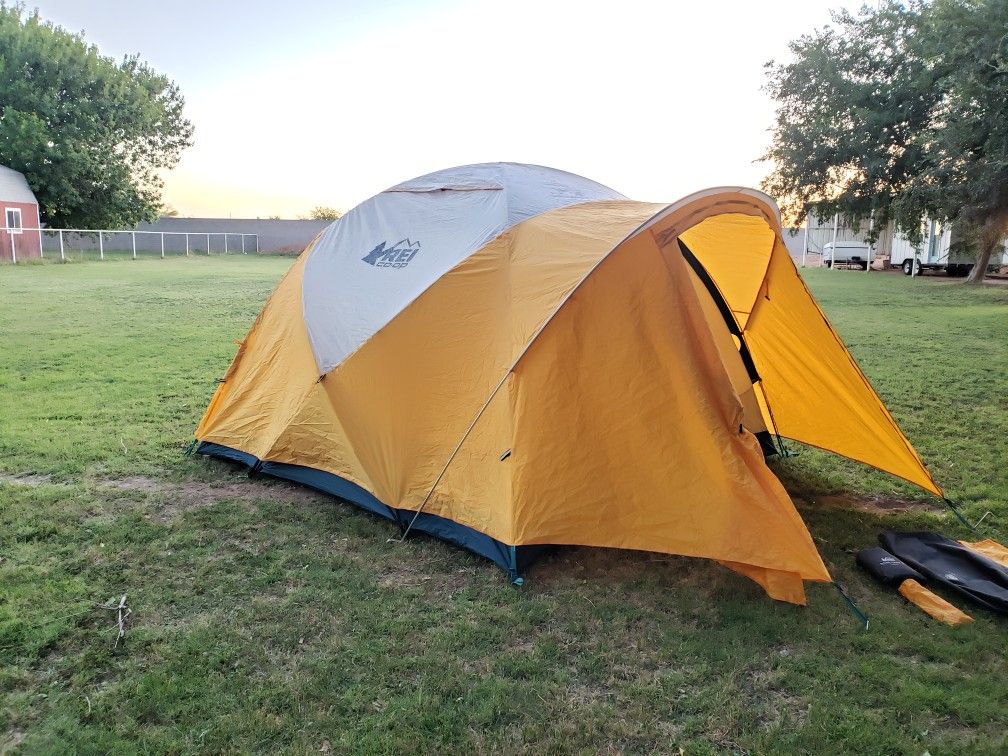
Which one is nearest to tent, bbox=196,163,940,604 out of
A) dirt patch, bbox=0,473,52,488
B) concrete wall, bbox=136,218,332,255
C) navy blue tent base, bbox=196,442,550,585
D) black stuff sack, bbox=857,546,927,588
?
navy blue tent base, bbox=196,442,550,585

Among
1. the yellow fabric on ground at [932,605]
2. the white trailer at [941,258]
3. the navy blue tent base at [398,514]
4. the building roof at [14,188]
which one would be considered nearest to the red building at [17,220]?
the building roof at [14,188]

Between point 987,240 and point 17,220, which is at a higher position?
point 17,220

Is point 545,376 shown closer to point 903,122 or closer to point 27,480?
point 27,480

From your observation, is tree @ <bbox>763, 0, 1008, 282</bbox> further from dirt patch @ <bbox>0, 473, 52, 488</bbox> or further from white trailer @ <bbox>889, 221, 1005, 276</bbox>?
dirt patch @ <bbox>0, 473, 52, 488</bbox>

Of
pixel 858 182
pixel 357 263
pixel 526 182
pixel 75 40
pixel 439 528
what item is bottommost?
pixel 439 528

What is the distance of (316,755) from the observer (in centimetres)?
248

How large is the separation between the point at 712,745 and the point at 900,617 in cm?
139

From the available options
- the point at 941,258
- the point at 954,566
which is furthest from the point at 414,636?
the point at 941,258

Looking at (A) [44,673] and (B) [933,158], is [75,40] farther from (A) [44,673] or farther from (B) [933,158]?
(A) [44,673]

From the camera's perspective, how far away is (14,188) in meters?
27.4

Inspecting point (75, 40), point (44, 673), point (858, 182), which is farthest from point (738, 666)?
point (75, 40)

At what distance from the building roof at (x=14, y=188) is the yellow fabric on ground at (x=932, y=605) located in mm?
31678

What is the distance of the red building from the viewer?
2508 cm

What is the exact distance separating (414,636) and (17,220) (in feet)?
103
